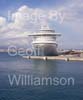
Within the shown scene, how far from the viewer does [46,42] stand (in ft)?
123

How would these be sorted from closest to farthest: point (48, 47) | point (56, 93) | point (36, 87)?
point (56, 93), point (36, 87), point (48, 47)

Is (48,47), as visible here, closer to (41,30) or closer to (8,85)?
(41,30)

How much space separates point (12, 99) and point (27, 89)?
1773 millimetres

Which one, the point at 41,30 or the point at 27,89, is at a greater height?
the point at 41,30

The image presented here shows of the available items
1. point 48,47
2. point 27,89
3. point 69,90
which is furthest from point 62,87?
point 48,47

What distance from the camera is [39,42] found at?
38.0 metres

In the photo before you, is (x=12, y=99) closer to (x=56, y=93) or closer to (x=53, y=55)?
(x=56, y=93)

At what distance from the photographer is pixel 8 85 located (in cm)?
1306

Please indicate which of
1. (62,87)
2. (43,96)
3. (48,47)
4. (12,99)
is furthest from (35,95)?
(48,47)

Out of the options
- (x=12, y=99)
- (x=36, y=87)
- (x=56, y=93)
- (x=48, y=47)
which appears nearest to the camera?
(x=12, y=99)

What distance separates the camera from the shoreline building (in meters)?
37.6

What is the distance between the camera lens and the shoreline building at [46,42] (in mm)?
37562

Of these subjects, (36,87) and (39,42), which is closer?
(36,87)

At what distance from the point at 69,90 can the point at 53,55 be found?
26409 mm
